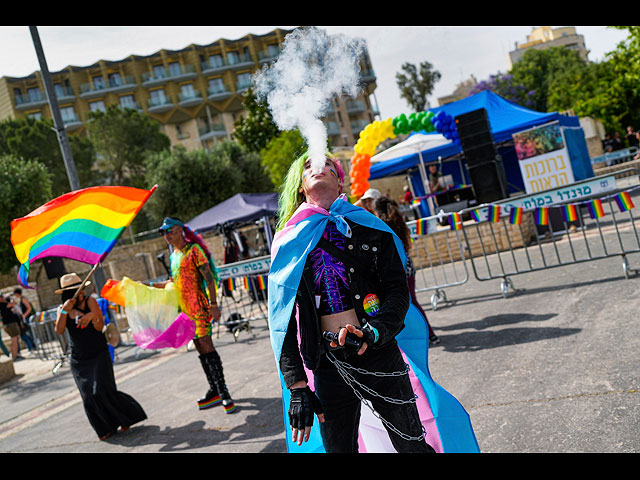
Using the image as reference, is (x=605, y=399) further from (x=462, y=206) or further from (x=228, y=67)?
(x=228, y=67)

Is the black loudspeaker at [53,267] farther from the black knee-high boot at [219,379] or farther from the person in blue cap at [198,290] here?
the black knee-high boot at [219,379]

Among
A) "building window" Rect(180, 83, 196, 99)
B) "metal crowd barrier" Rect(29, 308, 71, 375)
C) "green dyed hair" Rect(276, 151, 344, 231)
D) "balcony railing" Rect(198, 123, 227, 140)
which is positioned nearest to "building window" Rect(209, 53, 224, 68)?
"building window" Rect(180, 83, 196, 99)

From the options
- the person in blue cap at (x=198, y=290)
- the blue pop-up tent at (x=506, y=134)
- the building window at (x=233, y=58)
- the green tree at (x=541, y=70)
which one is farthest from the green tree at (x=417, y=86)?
the person in blue cap at (x=198, y=290)

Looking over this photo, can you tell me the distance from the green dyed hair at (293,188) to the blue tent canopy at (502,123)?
12.6m

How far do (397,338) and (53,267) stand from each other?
30.4 feet

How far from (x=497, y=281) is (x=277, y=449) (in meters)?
5.75

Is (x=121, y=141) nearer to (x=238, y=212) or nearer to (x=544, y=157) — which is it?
(x=238, y=212)

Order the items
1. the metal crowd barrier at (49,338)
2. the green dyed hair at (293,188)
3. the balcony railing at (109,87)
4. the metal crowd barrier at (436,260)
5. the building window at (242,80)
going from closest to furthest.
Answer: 1. the green dyed hair at (293,188)
2. the metal crowd barrier at (436,260)
3. the metal crowd barrier at (49,338)
4. the balcony railing at (109,87)
5. the building window at (242,80)

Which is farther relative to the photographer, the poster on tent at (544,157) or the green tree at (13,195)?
the green tree at (13,195)

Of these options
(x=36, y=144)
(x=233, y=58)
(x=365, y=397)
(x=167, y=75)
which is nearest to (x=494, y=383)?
(x=365, y=397)

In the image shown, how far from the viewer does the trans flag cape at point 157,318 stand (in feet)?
19.4

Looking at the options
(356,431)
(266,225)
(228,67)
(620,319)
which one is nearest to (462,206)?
(266,225)

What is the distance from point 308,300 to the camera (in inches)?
101

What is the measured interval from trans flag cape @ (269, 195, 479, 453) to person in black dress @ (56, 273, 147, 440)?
3903mm
